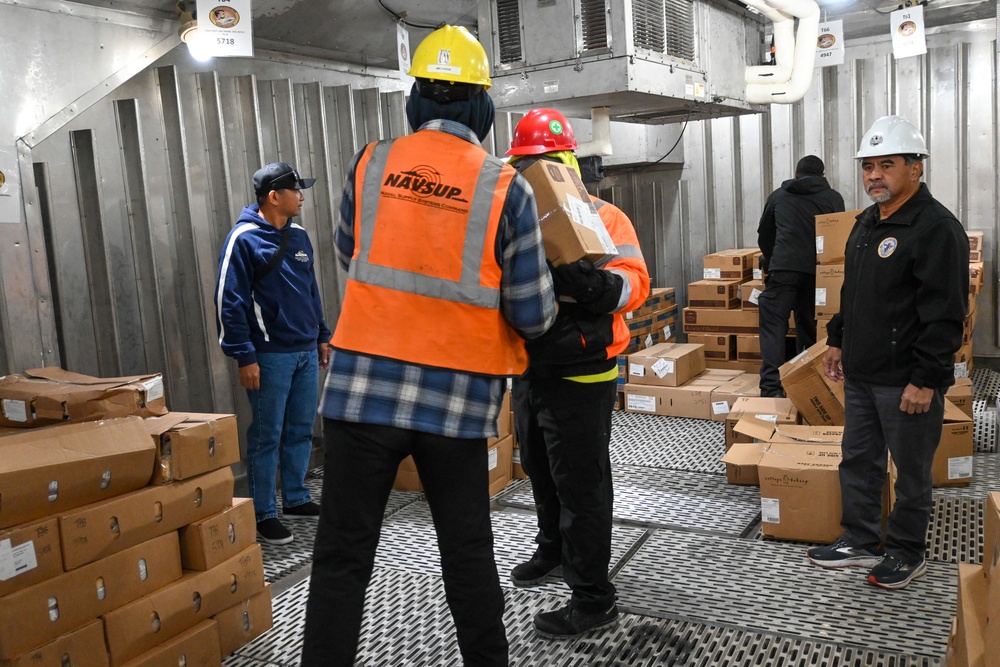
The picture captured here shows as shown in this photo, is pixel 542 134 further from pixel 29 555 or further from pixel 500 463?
pixel 500 463

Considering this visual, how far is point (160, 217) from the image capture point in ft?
13.8

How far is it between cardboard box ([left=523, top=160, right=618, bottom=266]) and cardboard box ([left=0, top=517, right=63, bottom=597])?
1.56 metres

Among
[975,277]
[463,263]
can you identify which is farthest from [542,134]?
[975,277]

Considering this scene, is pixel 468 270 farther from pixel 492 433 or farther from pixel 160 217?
pixel 160 217

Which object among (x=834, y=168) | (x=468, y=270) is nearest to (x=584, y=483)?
(x=468, y=270)

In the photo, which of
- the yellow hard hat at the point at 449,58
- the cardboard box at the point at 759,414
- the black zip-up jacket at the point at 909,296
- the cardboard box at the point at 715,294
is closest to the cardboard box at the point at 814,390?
the cardboard box at the point at 759,414

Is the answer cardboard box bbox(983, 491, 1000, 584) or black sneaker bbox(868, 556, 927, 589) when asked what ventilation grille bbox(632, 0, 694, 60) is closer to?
black sneaker bbox(868, 556, 927, 589)

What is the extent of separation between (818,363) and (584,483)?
7.58 feet

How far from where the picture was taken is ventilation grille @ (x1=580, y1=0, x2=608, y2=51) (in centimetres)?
382

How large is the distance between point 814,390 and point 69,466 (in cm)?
368

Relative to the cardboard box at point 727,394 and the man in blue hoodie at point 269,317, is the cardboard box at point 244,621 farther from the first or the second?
the cardboard box at point 727,394

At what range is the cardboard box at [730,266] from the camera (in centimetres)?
662

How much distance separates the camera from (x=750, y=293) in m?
6.46

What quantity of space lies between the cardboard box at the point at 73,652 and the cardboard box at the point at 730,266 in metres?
5.38
